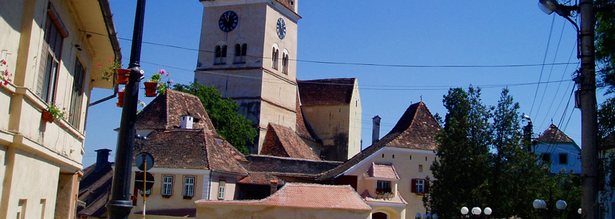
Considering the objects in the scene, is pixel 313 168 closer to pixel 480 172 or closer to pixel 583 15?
pixel 480 172

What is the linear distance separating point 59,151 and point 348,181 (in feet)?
96.1

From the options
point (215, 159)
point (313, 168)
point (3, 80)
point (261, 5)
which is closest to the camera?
point (3, 80)

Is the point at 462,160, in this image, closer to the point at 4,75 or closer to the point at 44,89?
the point at 44,89

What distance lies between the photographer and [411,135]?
133 ft

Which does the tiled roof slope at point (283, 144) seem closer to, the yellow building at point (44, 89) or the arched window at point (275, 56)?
the arched window at point (275, 56)

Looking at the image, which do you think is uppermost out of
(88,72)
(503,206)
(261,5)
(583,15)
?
(261,5)

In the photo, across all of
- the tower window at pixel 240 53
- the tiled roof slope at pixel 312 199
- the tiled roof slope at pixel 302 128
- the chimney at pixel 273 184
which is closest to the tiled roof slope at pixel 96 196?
the chimney at pixel 273 184

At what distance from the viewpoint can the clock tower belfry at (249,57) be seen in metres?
55.5

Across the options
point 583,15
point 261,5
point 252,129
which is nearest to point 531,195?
point 583,15

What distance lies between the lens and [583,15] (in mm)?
11094

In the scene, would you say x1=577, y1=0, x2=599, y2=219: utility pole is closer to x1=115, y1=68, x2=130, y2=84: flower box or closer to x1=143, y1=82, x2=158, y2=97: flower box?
x1=143, y1=82, x2=158, y2=97: flower box

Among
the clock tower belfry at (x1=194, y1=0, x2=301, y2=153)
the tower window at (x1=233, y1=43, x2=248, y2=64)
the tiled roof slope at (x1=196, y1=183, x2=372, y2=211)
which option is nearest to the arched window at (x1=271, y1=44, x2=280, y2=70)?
the clock tower belfry at (x1=194, y1=0, x2=301, y2=153)

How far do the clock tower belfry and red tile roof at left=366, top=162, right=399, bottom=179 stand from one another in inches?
682

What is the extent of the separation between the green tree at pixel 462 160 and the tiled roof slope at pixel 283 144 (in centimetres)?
2611
